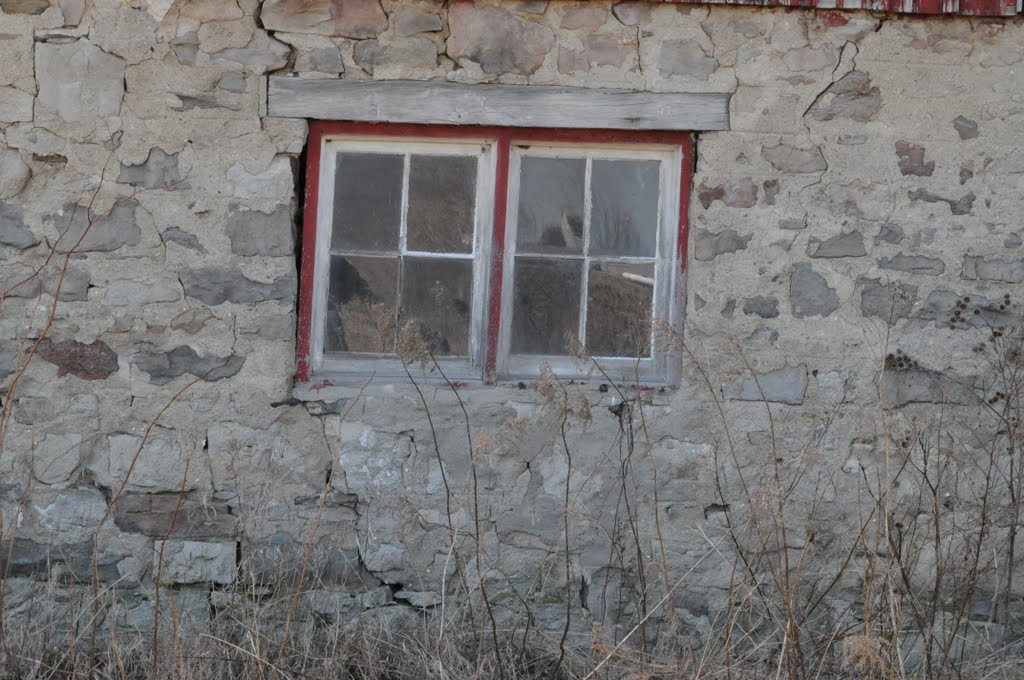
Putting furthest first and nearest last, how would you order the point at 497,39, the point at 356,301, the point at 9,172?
the point at 356,301
the point at 497,39
the point at 9,172

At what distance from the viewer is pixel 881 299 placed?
387 cm

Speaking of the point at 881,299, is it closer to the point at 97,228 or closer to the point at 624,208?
the point at 624,208

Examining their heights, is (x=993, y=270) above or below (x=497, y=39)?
below

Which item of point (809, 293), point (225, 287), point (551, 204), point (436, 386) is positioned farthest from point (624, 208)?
point (225, 287)

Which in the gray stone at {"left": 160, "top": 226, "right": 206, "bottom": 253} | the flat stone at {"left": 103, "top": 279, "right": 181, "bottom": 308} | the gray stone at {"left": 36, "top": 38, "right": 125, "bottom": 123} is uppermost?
the gray stone at {"left": 36, "top": 38, "right": 125, "bottom": 123}

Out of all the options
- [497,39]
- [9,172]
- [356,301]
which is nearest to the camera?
[9,172]

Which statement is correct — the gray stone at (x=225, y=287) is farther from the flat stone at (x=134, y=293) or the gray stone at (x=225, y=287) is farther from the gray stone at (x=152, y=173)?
the gray stone at (x=152, y=173)

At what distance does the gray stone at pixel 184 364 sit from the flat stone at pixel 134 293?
0.61 feet

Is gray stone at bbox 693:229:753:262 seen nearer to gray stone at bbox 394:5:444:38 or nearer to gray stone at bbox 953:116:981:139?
gray stone at bbox 953:116:981:139

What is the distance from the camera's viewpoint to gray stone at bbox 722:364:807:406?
3.88 metres

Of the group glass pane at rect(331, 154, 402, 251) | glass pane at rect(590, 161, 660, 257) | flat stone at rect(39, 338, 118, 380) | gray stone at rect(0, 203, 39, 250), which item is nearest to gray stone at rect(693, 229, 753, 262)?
glass pane at rect(590, 161, 660, 257)

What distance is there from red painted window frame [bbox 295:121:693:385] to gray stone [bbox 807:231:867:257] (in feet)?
1.51

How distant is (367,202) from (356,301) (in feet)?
1.23

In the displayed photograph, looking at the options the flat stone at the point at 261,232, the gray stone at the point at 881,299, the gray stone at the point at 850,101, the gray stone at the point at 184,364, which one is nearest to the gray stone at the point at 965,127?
the gray stone at the point at 850,101
